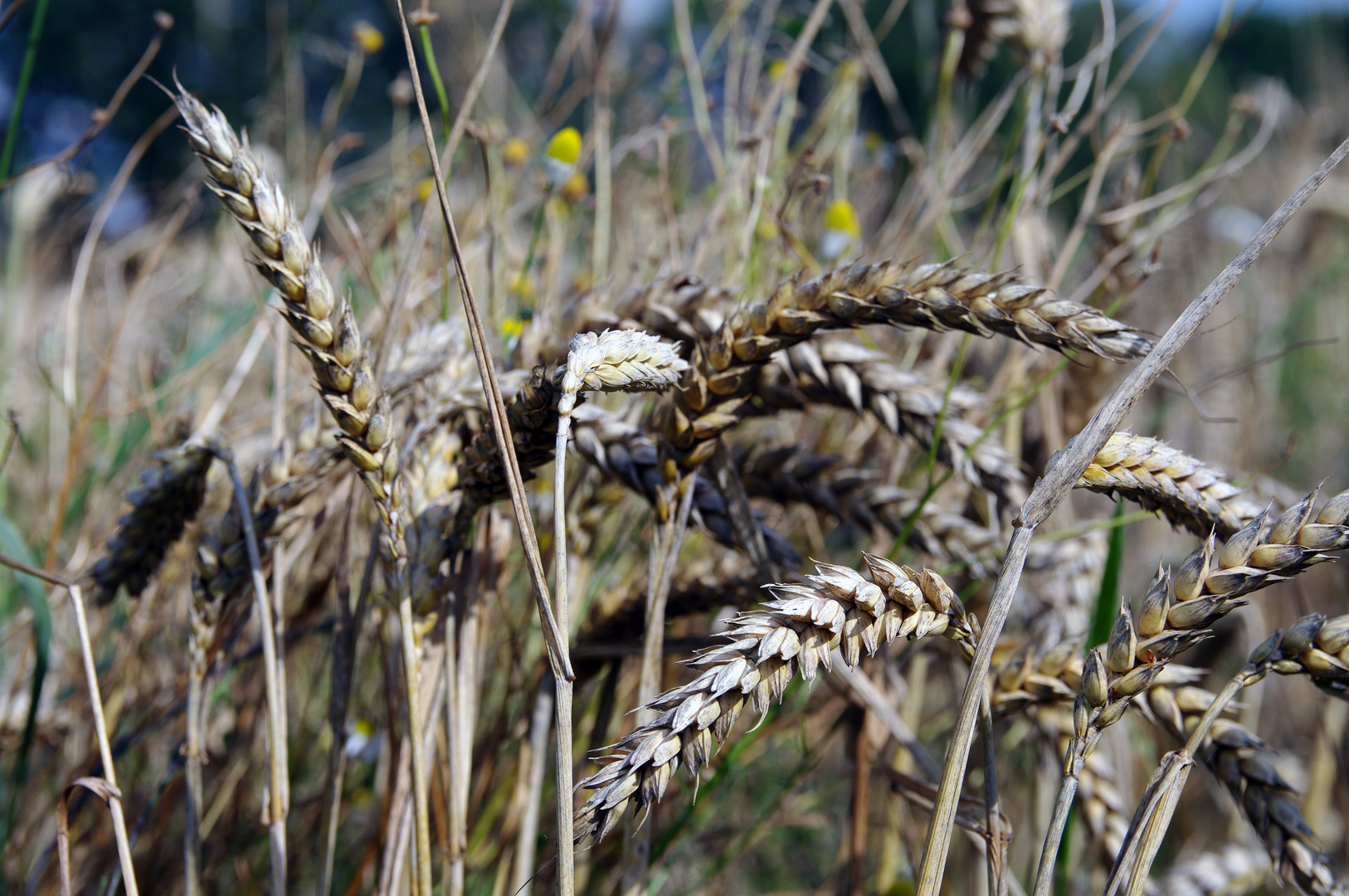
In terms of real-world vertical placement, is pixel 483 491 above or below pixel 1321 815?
above

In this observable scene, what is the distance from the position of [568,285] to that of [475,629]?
30.6 inches

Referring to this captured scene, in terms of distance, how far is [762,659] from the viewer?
16.9 inches

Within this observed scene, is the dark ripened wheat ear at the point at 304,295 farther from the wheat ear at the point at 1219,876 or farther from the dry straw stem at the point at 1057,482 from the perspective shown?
the wheat ear at the point at 1219,876

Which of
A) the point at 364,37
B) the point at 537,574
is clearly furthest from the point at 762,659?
the point at 364,37

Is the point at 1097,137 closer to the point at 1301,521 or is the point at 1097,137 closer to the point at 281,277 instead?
the point at 1301,521

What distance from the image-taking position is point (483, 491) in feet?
1.85

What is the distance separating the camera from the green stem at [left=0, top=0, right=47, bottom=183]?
2.56ft

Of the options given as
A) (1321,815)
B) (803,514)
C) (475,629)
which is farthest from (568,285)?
(1321,815)

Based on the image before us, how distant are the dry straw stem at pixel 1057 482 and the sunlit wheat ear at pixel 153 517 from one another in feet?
1.93

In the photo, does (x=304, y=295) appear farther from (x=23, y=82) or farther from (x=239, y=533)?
(x=23, y=82)

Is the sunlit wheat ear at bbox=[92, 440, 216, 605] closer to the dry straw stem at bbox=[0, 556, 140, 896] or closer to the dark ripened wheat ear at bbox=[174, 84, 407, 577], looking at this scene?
the dry straw stem at bbox=[0, 556, 140, 896]

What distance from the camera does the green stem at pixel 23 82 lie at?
30.8 inches

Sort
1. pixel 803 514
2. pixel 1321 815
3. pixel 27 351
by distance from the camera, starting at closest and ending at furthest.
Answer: pixel 803 514, pixel 1321 815, pixel 27 351

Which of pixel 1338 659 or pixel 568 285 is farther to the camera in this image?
pixel 568 285
